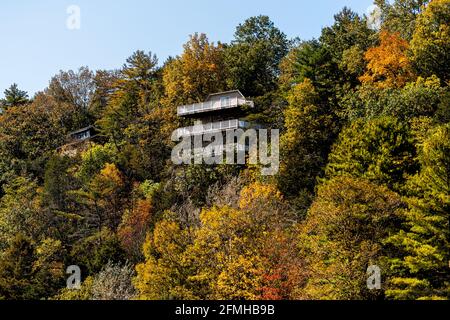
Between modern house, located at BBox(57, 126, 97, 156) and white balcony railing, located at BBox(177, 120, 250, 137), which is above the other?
modern house, located at BBox(57, 126, 97, 156)

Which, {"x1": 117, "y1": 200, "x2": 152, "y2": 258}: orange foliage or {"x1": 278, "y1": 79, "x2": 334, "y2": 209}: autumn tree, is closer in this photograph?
{"x1": 278, "y1": 79, "x2": 334, "y2": 209}: autumn tree

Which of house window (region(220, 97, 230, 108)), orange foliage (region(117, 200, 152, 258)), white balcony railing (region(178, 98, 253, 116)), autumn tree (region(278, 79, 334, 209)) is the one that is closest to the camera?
autumn tree (region(278, 79, 334, 209))

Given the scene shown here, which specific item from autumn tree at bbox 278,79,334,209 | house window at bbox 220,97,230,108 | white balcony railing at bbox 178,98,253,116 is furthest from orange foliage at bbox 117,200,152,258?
autumn tree at bbox 278,79,334,209

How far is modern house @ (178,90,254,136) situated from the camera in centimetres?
5762

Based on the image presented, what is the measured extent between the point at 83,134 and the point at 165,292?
4662 centimetres

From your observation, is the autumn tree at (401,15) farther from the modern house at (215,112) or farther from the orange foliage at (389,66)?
the modern house at (215,112)

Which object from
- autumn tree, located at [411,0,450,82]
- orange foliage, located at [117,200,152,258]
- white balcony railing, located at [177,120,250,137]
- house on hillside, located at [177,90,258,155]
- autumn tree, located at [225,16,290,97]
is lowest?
orange foliage, located at [117,200,152,258]

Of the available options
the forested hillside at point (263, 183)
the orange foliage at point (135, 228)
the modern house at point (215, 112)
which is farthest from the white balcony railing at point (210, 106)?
the orange foliage at point (135, 228)

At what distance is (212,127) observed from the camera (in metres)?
57.0

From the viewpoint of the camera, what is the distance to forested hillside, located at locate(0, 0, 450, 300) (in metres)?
34.5

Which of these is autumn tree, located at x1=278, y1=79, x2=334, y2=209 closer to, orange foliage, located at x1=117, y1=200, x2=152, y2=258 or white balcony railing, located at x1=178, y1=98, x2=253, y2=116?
white balcony railing, located at x1=178, y1=98, x2=253, y2=116

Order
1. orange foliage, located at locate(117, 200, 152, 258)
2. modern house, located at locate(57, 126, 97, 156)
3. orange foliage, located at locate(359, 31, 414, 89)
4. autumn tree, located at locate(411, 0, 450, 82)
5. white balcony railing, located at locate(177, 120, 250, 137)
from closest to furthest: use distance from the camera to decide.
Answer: orange foliage, located at locate(117, 200, 152, 258), autumn tree, located at locate(411, 0, 450, 82), orange foliage, located at locate(359, 31, 414, 89), white balcony railing, located at locate(177, 120, 250, 137), modern house, located at locate(57, 126, 97, 156)

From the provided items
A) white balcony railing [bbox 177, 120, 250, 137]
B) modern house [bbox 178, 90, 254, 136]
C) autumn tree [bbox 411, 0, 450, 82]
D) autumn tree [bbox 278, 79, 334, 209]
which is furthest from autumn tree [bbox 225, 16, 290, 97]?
autumn tree [bbox 411, 0, 450, 82]
